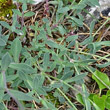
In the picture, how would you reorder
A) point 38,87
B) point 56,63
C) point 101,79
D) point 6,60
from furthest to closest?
point 101,79 → point 56,63 → point 38,87 → point 6,60

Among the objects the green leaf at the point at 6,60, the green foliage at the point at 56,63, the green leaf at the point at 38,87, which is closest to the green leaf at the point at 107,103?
the green foliage at the point at 56,63

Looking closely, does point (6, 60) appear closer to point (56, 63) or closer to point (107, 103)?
point (56, 63)

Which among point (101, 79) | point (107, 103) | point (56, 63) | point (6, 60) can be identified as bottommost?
point (107, 103)

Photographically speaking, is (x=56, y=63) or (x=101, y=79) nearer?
(x=56, y=63)

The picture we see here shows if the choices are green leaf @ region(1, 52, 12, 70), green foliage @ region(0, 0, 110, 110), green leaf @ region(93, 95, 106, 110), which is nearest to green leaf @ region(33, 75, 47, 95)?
green foliage @ region(0, 0, 110, 110)

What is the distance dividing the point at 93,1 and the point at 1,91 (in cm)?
68

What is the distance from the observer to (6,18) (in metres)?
1.54

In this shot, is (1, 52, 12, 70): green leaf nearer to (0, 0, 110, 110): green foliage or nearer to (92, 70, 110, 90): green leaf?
(0, 0, 110, 110): green foliage

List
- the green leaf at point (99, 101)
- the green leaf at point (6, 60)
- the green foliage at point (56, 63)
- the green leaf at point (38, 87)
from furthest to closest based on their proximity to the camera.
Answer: the green leaf at point (99, 101) < the green foliage at point (56, 63) < the green leaf at point (38, 87) < the green leaf at point (6, 60)

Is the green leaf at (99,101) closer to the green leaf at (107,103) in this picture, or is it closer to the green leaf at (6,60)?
the green leaf at (107,103)

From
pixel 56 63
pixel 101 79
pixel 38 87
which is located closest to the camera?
pixel 38 87

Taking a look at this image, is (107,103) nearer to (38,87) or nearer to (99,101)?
(99,101)

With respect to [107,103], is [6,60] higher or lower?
higher

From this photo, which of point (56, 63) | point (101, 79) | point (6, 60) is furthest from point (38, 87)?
point (101, 79)
